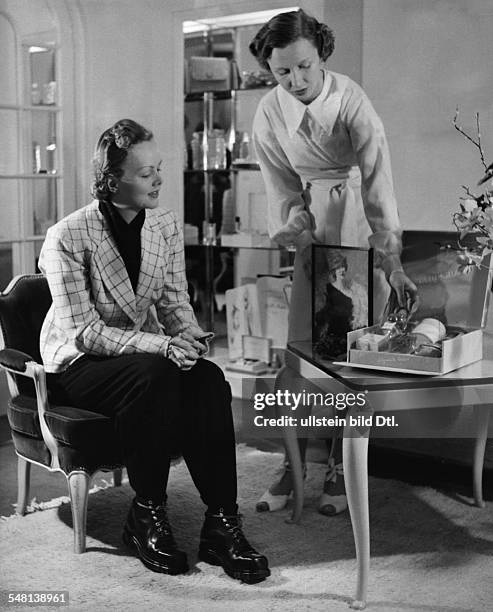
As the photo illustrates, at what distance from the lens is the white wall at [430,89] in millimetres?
2631

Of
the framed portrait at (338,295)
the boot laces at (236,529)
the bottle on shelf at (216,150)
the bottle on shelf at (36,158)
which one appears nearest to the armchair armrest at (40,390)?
the boot laces at (236,529)

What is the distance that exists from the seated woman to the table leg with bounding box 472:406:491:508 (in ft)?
2.72

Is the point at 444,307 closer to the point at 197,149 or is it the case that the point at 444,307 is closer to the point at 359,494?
the point at 359,494

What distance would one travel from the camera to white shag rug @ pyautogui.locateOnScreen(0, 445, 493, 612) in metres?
2.02

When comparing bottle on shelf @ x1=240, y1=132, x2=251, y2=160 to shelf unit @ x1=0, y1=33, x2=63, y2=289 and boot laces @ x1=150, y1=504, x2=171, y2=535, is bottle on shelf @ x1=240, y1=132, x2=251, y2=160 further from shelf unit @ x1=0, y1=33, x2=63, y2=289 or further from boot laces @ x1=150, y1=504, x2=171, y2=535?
boot laces @ x1=150, y1=504, x2=171, y2=535

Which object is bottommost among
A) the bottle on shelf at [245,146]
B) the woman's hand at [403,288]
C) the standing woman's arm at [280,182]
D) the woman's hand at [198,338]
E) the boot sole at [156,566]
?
the boot sole at [156,566]

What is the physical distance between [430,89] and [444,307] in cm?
68

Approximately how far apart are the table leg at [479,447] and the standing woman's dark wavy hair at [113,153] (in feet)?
4.28

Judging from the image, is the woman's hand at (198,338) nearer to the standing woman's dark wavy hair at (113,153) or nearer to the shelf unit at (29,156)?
the standing woman's dark wavy hair at (113,153)

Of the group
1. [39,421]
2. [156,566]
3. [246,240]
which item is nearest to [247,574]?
[156,566]

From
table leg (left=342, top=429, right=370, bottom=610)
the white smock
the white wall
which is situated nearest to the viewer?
table leg (left=342, top=429, right=370, bottom=610)

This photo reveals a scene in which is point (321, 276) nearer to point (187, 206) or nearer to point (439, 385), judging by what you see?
point (439, 385)

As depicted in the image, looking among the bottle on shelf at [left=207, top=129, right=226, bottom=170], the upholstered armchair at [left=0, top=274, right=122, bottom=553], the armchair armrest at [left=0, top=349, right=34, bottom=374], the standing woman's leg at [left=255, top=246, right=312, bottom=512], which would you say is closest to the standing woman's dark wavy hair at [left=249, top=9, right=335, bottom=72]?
the standing woman's leg at [left=255, top=246, right=312, bottom=512]

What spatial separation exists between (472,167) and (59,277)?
1277 millimetres
